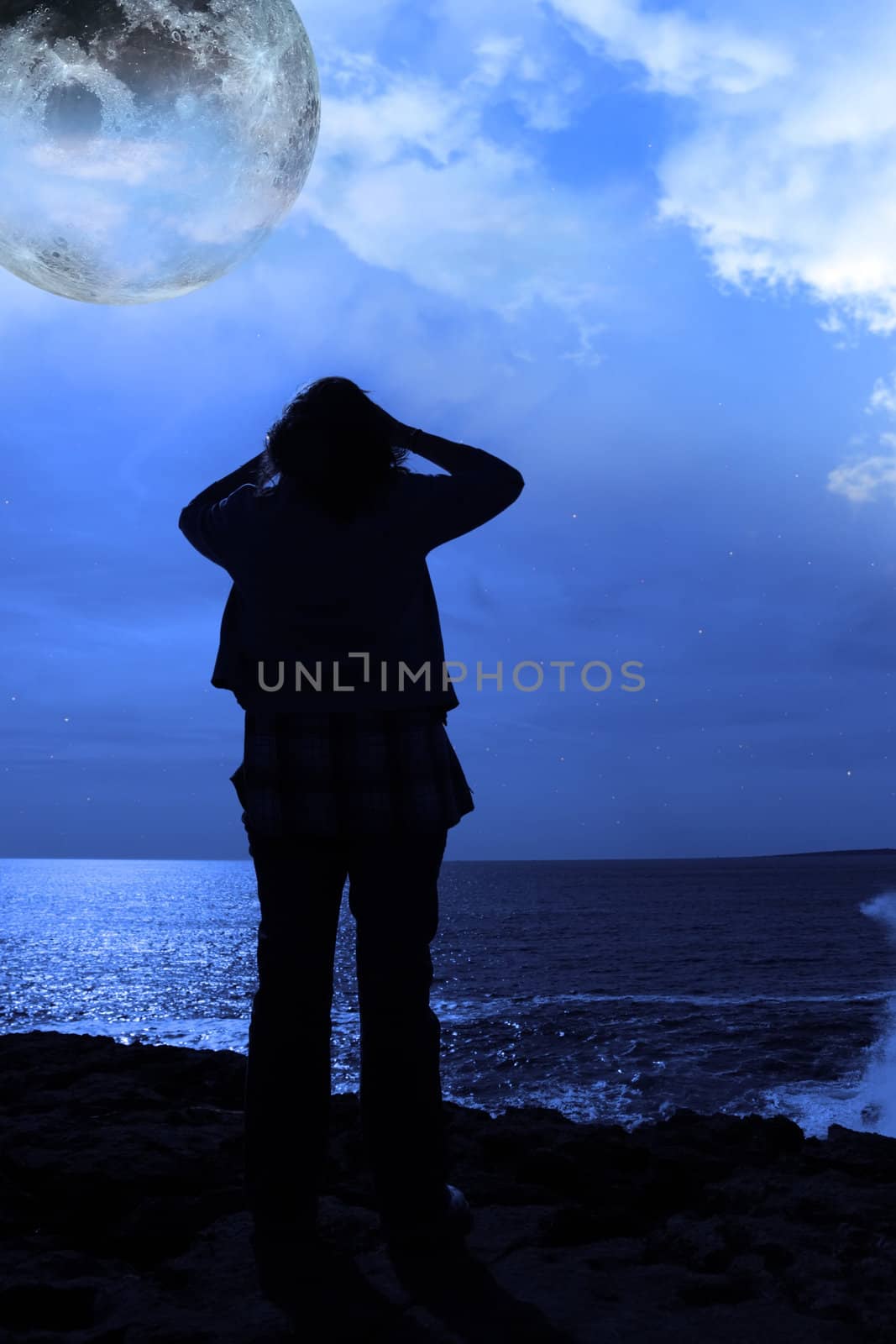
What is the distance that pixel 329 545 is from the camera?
94.7 inches

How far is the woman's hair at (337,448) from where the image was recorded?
2.40 meters

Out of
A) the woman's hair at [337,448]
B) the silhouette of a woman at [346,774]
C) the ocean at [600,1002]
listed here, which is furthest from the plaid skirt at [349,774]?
the ocean at [600,1002]

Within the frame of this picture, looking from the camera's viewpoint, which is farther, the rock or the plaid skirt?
the plaid skirt

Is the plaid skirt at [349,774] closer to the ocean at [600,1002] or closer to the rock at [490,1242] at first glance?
the rock at [490,1242]

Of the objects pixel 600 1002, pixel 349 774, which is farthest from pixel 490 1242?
pixel 600 1002

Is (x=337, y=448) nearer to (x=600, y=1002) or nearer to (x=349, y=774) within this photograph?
(x=349, y=774)

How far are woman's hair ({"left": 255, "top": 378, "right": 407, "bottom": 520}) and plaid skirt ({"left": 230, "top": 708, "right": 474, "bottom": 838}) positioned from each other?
586mm

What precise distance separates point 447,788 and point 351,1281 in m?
1.18

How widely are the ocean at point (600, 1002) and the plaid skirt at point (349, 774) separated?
1086cm

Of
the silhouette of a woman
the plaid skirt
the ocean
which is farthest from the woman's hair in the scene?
the ocean

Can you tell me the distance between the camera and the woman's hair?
7.88ft

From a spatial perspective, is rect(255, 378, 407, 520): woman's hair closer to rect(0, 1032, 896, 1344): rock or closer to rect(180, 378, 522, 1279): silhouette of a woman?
rect(180, 378, 522, 1279): silhouette of a woman

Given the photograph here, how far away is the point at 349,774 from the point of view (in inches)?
92.0

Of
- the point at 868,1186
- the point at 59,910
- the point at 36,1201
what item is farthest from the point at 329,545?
the point at 59,910
